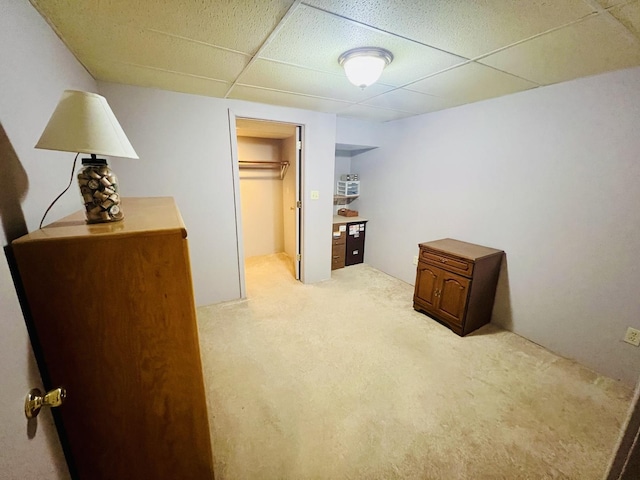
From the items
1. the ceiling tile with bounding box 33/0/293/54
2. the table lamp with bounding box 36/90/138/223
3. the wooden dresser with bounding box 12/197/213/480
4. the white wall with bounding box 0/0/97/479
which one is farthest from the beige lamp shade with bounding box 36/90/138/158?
the ceiling tile with bounding box 33/0/293/54

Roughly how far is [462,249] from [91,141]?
9.20 ft

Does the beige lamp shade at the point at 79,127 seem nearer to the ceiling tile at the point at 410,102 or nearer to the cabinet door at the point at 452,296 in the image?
the ceiling tile at the point at 410,102

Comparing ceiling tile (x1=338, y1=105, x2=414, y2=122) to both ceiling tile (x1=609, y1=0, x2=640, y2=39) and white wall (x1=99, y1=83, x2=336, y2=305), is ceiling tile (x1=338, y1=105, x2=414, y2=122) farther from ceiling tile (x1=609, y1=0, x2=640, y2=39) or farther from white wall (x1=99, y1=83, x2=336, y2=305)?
ceiling tile (x1=609, y1=0, x2=640, y2=39)

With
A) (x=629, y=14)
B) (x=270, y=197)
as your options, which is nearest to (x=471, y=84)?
(x=629, y=14)

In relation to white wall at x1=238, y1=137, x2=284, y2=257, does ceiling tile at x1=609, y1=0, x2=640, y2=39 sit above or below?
above

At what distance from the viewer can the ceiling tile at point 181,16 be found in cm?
107

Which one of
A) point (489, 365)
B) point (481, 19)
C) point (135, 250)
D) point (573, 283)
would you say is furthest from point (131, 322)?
point (573, 283)

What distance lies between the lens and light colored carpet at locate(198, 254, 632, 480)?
4.33 ft

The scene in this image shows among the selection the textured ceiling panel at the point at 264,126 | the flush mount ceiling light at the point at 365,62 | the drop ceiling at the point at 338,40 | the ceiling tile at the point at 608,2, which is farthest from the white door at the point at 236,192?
the ceiling tile at the point at 608,2

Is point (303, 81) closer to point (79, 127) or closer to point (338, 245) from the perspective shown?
point (79, 127)

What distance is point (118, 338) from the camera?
791 mm

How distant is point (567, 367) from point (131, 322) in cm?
299

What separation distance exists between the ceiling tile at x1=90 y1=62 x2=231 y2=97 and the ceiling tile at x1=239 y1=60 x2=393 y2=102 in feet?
1.05

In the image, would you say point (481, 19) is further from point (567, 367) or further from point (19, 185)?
point (567, 367)
